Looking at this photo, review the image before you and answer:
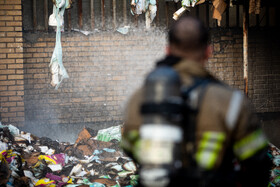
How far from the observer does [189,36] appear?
167cm

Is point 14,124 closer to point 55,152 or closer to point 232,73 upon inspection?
point 55,152

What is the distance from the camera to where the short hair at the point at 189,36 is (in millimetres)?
1662

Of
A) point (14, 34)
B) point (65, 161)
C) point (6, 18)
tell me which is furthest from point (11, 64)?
point (65, 161)

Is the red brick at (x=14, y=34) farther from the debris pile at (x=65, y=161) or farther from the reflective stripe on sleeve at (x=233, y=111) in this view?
the reflective stripe on sleeve at (x=233, y=111)

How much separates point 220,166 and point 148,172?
0.33 m

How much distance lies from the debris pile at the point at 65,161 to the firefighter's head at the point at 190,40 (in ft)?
11.8

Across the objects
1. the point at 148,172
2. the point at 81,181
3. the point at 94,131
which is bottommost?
the point at 81,181

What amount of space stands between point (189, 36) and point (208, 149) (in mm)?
510

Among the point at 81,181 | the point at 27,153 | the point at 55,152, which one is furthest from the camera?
the point at 55,152

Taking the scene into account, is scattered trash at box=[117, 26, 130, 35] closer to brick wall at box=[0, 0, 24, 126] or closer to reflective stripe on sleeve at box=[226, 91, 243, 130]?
brick wall at box=[0, 0, 24, 126]

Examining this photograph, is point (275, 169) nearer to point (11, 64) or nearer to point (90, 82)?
point (90, 82)

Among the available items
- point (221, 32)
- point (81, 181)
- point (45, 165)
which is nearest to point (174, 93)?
point (81, 181)

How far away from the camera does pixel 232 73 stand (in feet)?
26.7

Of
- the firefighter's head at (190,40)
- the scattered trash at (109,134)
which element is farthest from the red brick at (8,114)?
the firefighter's head at (190,40)
